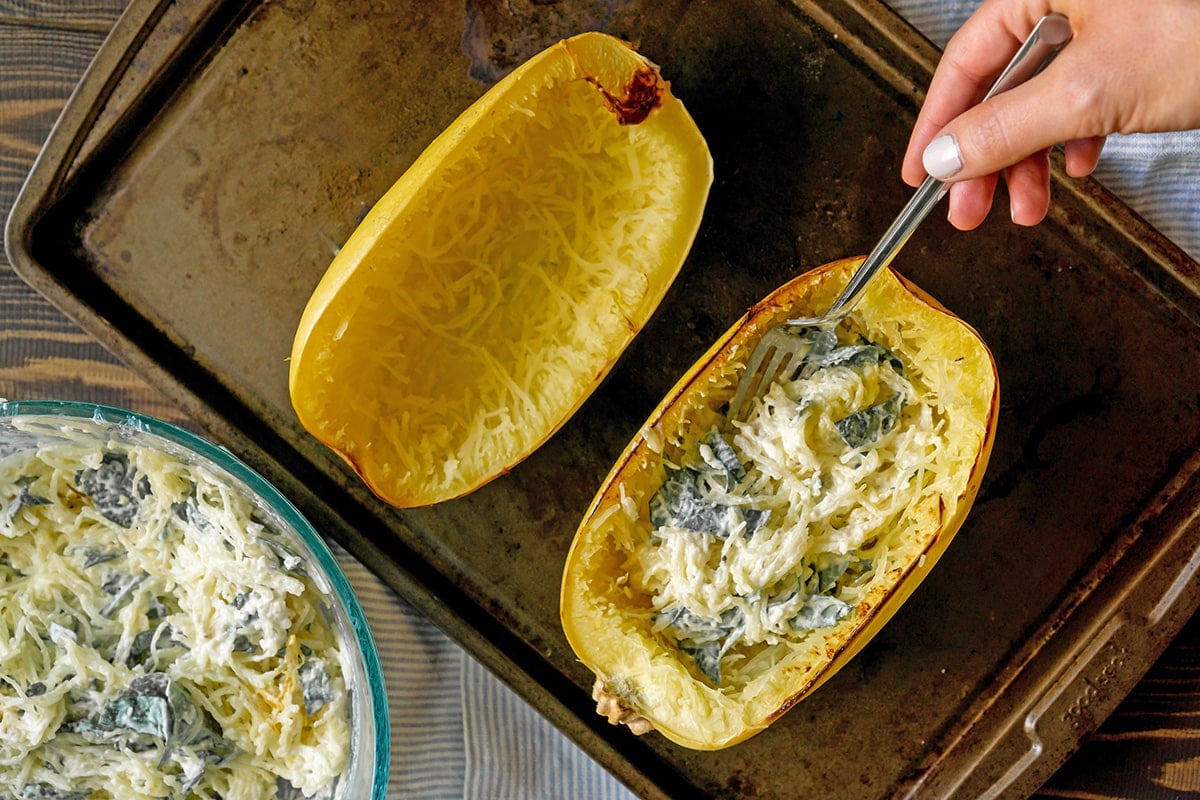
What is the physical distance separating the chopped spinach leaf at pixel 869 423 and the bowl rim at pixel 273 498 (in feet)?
2.30

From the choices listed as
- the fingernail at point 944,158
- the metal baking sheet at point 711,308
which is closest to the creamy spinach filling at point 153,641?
the metal baking sheet at point 711,308

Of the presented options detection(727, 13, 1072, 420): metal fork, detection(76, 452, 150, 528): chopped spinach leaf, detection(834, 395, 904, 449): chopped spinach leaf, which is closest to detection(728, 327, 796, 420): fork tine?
detection(727, 13, 1072, 420): metal fork

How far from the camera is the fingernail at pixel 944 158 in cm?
107

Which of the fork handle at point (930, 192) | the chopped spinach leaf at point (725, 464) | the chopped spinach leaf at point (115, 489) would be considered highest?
the fork handle at point (930, 192)

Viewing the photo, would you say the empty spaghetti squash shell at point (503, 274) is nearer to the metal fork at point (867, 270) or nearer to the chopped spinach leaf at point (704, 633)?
the metal fork at point (867, 270)

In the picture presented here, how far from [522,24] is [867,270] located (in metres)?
0.64

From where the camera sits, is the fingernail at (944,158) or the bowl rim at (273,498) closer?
the fingernail at (944,158)

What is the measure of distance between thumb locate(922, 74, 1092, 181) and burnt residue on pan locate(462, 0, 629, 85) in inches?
23.4

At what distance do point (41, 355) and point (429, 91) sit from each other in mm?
749

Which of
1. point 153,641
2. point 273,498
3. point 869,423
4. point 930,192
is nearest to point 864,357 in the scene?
point 869,423

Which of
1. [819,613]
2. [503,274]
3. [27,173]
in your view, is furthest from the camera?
[27,173]

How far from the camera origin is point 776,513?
131cm

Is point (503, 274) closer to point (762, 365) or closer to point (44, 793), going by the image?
point (762, 365)

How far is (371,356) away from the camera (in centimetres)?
136
